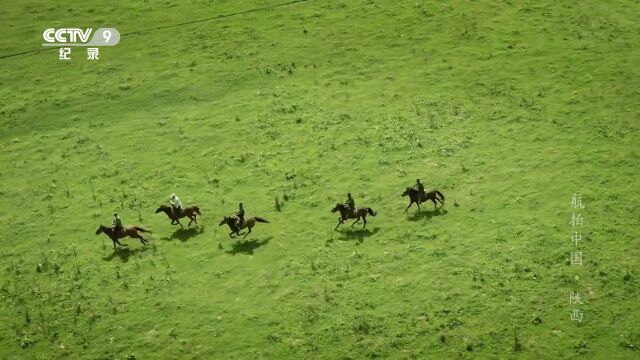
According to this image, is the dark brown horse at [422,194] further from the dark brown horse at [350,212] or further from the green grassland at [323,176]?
the dark brown horse at [350,212]

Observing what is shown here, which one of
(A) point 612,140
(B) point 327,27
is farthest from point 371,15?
(A) point 612,140

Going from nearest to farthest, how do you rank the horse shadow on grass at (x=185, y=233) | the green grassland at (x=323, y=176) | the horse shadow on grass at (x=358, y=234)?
the green grassland at (x=323, y=176) → the horse shadow on grass at (x=358, y=234) → the horse shadow on grass at (x=185, y=233)

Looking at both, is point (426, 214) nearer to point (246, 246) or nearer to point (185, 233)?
point (246, 246)

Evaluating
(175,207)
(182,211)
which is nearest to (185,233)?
(182,211)

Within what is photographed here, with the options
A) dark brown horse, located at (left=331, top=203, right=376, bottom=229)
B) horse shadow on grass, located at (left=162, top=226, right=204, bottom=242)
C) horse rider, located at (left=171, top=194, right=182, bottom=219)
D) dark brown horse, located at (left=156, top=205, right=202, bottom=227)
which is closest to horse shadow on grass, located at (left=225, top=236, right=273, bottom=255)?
horse shadow on grass, located at (left=162, top=226, right=204, bottom=242)

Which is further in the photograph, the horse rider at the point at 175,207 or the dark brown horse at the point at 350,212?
the horse rider at the point at 175,207

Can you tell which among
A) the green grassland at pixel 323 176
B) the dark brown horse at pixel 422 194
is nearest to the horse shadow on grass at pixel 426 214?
the green grassland at pixel 323 176

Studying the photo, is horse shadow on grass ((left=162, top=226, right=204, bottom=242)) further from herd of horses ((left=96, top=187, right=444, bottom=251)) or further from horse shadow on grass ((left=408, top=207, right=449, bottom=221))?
horse shadow on grass ((left=408, top=207, right=449, bottom=221))
